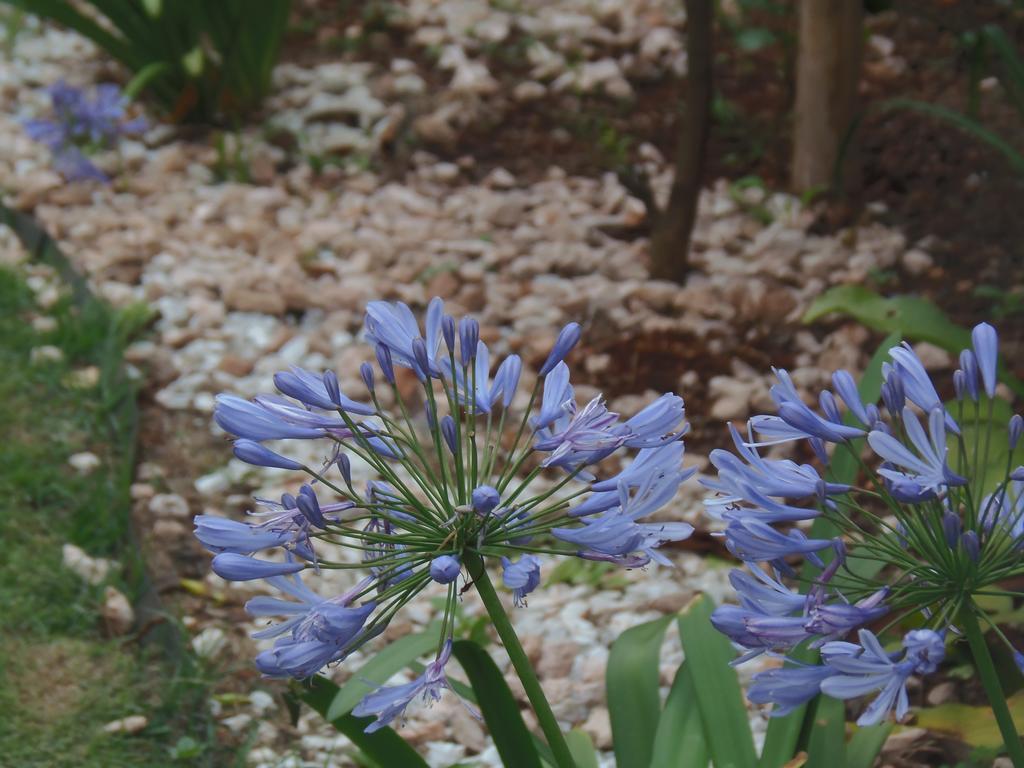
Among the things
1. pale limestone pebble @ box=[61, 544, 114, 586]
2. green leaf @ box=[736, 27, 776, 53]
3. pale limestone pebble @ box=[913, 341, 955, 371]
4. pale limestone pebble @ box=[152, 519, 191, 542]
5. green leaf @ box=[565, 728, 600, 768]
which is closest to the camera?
green leaf @ box=[565, 728, 600, 768]

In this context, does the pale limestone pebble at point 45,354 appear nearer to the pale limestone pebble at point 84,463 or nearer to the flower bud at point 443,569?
the pale limestone pebble at point 84,463

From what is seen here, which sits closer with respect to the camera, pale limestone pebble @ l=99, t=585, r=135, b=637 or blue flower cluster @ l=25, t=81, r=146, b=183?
pale limestone pebble @ l=99, t=585, r=135, b=637

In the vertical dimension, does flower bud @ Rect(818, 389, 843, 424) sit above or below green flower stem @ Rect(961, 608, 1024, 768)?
above

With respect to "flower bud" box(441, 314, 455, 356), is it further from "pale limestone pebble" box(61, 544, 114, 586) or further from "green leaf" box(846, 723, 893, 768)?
"pale limestone pebble" box(61, 544, 114, 586)

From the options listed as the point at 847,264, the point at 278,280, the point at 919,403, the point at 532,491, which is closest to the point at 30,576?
the point at 532,491

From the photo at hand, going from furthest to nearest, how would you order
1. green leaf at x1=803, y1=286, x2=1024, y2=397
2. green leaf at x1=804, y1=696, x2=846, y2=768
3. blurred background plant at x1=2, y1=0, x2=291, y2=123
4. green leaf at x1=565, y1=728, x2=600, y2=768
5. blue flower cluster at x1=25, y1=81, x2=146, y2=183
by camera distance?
blurred background plant at x1=2, y1=0, x2=291, y2=123
blue flower cluster at x1=25, y1=81, x2=146, y2=183
green leaf at x1=803, y1=286, x2=1024, y2=397
green leaf at x1=565, y1=728, x2=600, y2=768
green leaf at x1=804, y1=696, x2=846, y2=768

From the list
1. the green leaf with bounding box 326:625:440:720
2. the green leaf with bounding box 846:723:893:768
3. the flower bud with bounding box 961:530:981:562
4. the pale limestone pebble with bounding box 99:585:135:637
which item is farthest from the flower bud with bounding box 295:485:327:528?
the pale limestone pebble with bounding box 99:585:135:637
